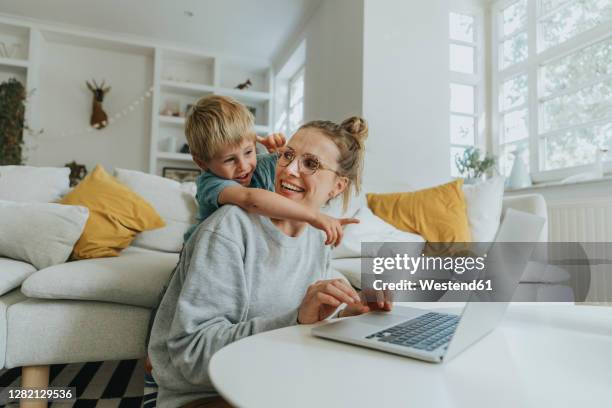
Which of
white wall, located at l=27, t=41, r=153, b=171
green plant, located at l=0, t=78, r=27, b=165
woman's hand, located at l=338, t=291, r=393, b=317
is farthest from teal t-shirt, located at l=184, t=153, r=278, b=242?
white wall, located at l=27, t=41, r=153, b=171

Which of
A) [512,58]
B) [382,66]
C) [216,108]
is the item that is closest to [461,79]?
[512,58]

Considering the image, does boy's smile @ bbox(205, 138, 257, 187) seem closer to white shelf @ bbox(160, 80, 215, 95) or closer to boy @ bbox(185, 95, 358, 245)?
boy @ bbox(185, 95, 358, 245)

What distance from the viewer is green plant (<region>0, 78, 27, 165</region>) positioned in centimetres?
455

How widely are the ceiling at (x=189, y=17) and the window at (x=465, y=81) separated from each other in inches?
61.7

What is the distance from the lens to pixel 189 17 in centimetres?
476

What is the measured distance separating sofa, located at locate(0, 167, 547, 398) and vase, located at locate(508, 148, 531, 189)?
308 cm

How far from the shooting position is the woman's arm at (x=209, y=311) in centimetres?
65

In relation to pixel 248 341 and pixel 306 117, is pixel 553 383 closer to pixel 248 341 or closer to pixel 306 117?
pixel 248 341

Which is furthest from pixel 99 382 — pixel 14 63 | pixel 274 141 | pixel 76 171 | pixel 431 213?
pixel 14 63

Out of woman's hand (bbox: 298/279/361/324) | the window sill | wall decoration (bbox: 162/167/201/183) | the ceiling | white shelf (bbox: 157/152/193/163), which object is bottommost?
woman's hand (bbox: 298/279/361/324)

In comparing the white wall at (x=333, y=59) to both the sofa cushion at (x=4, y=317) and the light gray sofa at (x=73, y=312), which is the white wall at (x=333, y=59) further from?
the sofa cushion at (x=4, y=317)

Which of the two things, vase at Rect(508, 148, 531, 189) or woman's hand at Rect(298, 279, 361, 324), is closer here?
woman's hand at Rect(298, 279, 361, 324)

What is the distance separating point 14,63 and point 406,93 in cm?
449

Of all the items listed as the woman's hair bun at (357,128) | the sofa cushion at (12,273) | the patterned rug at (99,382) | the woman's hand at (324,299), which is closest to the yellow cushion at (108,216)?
the sofa cushion at (12,273)
